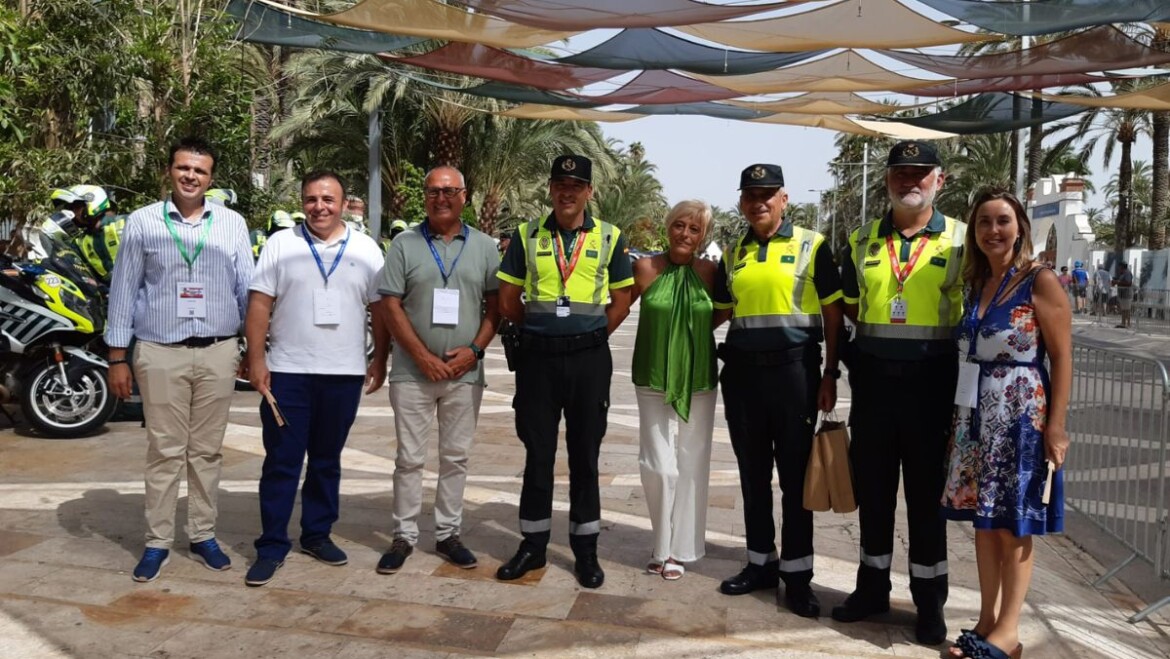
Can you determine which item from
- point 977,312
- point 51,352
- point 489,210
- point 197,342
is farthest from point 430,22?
point 489,210

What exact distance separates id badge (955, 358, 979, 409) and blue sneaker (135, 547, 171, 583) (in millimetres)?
3482

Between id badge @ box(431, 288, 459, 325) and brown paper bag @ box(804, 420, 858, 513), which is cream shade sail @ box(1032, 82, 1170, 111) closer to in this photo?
brown paper bag @ box(804, 420, 858, 513)

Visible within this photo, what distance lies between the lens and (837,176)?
210 feet

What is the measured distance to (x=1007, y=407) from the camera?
338cm

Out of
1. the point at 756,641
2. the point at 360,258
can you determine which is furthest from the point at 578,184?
the point at 756,641

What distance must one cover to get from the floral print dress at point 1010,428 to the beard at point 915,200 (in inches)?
20.3

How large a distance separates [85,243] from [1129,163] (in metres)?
33.5

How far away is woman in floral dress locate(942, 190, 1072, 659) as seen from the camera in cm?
335

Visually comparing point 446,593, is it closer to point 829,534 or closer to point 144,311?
point 144,311

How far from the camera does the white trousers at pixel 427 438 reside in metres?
4.43

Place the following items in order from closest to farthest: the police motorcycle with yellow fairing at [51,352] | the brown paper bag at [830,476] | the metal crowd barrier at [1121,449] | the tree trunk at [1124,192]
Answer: the brown paper bag at [830,476] < the metal crowd barrier at [1121,449] < the police motorcycle with yellow fairing at [51,352] < the tree trunk at [1124,192]

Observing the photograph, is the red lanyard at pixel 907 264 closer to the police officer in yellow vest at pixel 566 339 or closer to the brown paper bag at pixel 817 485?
the brown paper bag at pixel 817 485

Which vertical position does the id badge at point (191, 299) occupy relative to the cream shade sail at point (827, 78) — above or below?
below

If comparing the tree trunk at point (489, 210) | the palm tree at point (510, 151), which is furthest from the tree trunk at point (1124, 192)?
the tree trunk at point (489, 210)
